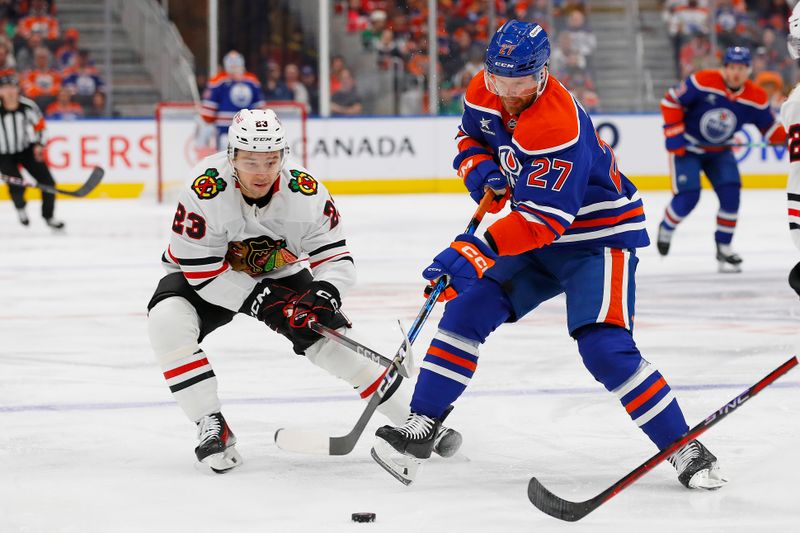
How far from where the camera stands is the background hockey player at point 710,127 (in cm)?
627

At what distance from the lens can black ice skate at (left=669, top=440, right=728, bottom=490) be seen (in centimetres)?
247

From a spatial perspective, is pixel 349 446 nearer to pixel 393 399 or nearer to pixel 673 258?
pixel 393 399

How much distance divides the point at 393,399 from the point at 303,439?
277 millimetres

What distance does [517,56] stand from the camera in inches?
96.5

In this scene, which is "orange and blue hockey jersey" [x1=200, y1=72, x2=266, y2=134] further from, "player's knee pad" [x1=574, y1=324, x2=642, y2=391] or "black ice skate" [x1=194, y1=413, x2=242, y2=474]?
"player's knee pad" [x1=574, y1=324, x2=642, y2=391]

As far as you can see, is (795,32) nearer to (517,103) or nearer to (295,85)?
(517,103)

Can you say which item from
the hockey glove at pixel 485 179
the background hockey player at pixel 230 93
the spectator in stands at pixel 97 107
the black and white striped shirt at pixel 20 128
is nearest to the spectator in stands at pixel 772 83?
the background hockey player at pixel 230 93

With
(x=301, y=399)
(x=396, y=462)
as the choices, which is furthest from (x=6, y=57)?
(x=396, y=462)

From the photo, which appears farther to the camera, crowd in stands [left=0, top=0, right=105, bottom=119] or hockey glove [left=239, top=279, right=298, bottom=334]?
crowd in stands [left=0, top=0, right=105, bottom=119]

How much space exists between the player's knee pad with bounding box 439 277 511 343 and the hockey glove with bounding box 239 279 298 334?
0.34m

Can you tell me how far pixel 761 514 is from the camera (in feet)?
7.63

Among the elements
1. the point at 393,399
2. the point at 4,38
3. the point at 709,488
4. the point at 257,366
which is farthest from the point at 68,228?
the point at 709,488

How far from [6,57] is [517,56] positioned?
9649 millimetres

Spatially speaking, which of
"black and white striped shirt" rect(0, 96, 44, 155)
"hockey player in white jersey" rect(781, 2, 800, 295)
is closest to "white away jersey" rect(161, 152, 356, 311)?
"hockey player in white jersey" rect(781, 2, 800, 295)
